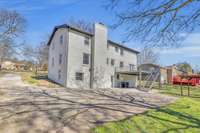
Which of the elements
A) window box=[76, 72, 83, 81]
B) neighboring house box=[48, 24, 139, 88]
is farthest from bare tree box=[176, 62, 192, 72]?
window box=[76, 72, 83, 81]

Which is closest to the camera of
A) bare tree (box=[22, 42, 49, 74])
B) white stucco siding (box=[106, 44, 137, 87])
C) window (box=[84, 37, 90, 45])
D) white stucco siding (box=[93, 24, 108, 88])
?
window (box=[84, 37, 90, 45])

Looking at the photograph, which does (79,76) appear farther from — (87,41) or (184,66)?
(184,66)

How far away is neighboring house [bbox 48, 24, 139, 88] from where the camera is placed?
64.4ft

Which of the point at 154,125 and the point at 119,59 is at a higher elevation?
the point at 119,59

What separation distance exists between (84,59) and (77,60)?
116 cm

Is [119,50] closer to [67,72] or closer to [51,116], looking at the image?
[67,72]

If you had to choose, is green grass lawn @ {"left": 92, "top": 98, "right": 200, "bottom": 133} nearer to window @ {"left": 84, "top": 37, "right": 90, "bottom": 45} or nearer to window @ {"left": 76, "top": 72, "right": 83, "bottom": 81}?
window @ {"left": 76, "top": 72, "right": 83, "bottom": 81}

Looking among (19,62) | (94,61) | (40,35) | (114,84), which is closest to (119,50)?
(114,84)

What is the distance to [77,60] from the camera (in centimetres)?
2039

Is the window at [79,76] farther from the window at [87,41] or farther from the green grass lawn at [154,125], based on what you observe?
the green grass lawn at [154,125]

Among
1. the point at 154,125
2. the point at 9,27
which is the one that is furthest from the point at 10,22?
the point at 154,125

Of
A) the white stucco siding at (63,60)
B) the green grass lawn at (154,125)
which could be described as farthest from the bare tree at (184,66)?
the green grass lawn at (154,125)

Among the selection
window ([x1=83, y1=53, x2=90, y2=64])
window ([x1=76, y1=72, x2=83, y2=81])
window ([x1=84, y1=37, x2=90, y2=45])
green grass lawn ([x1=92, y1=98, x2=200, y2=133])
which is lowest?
green grass lawn ([x1=92, y1=98, x2=200, y2=133])

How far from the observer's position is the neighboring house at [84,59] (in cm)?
1962
